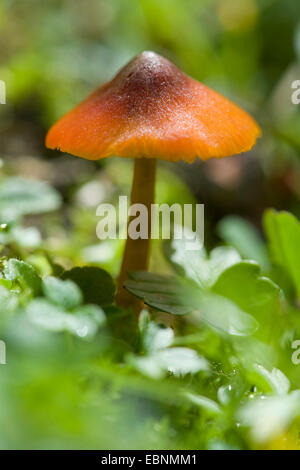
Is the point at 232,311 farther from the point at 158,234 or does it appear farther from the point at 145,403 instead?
the point at 158,234

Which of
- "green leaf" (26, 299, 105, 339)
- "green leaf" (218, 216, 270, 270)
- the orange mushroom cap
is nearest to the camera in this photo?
"green leaf" (26, 299, 105, 339)

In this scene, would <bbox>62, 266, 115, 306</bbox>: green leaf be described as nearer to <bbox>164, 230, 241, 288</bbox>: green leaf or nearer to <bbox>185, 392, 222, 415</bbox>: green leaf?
<bbox>164, 230, 241, 288</bbox>: green leaf

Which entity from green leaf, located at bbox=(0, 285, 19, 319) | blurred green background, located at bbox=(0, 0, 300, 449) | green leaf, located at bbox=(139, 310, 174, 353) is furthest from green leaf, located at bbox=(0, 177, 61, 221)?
green leaf, located at bbox=(139, 310, 174, 353)

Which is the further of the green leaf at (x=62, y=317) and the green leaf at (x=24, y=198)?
the green leaf at (x=24, y=198)

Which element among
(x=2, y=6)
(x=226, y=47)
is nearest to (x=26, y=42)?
(x=2, y=6)

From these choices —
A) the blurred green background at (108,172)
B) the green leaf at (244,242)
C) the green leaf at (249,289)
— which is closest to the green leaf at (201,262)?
the green leaf at (249,289)

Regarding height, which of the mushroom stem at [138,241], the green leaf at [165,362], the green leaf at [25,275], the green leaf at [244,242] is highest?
the green leaf at [244,242]

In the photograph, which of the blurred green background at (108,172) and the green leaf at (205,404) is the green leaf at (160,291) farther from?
the green leaf at (205,404)
